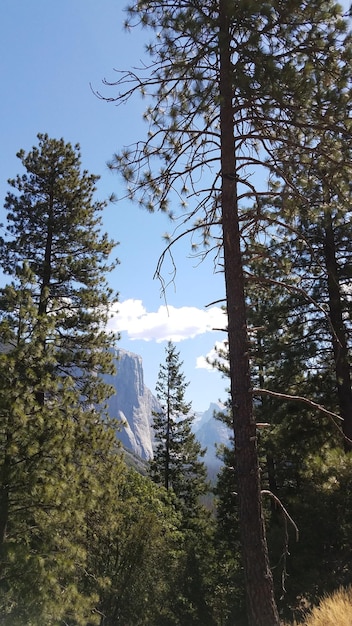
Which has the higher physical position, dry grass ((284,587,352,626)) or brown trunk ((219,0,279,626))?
brown trunk ((219,0,279,626))

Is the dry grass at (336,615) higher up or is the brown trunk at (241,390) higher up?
the brown trunk at (241,390)

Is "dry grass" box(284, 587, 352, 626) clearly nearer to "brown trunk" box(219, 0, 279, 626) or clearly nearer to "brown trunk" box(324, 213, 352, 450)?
"brown trunk" box(219, 0, 279, 626)

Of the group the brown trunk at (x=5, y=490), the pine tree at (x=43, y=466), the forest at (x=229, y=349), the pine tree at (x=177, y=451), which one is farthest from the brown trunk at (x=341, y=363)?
the pine tree at (x=177, y=451)

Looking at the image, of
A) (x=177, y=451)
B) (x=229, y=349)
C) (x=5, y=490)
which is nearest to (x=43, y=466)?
(x=5, y=490)

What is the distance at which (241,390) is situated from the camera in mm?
5051

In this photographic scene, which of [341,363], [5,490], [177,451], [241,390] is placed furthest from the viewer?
[177,451]

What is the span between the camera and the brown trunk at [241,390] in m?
4.50

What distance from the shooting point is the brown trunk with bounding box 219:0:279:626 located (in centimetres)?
450

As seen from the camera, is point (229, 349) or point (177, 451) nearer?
point (229, 349)

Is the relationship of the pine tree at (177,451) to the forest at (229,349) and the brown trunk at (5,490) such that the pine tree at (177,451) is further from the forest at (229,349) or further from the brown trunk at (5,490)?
the brown trunk at (5,490)

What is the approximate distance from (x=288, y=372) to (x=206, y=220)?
267 inches

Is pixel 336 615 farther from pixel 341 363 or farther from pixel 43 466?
pixel 341 363

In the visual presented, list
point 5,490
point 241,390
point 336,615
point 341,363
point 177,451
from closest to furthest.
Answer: point 336,615 → point 241,390 → point 5,490 → point 341,363 → point 177,451

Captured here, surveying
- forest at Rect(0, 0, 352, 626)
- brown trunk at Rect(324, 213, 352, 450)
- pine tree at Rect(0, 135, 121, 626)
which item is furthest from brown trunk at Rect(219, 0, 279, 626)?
brown trunk at Rect(324, 213, 352, 450)
